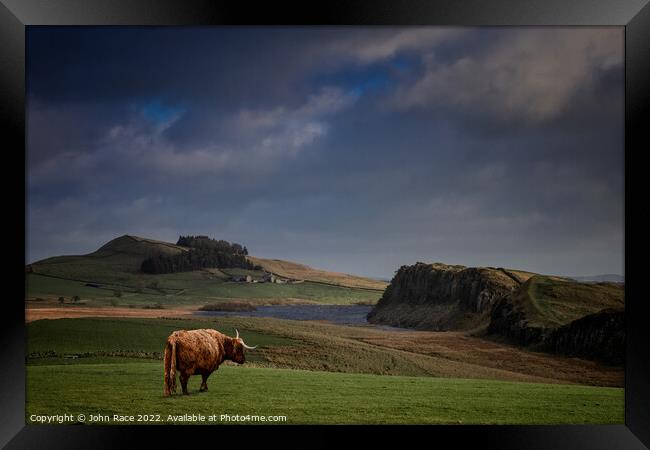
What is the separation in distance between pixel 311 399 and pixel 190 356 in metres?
1.97

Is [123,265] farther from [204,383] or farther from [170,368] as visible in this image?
[204,383]

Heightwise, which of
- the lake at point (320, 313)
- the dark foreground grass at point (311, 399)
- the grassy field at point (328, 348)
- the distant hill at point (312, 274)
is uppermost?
the distant hill at point (312, 274)

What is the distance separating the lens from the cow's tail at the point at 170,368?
20.3 feet

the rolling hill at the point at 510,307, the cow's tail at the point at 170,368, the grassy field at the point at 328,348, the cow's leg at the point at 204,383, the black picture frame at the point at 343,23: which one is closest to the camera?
the black picture frame at the point at 343,23

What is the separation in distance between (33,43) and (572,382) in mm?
10268

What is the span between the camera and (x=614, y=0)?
18.2ft

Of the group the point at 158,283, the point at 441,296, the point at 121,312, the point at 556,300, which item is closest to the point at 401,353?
the point at 441,296

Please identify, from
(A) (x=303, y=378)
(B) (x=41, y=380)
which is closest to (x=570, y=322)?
(A) (x=303, y=378)

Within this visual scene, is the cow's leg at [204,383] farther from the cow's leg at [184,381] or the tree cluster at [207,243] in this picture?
the tree cluster at [207,243]

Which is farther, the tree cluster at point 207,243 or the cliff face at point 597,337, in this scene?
the tree cluster at point 207,243

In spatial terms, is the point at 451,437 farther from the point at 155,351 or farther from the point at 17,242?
the point at 17,242

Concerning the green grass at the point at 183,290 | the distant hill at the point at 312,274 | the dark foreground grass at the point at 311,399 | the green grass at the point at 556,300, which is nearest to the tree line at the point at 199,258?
the green grass at the point at 183,290

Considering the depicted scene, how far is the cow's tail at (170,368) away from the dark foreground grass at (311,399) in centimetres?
15

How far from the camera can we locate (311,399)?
623 centimetres
